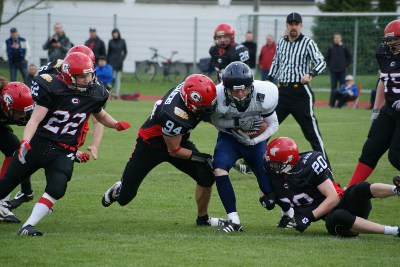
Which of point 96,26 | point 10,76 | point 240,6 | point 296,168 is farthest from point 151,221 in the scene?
point 240,6

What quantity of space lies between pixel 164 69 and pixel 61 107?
67.0ft

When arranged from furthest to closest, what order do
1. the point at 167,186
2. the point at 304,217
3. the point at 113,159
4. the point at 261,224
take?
the point at 113,159, the point at 167,186, the point at 261,224, the point at 304,217

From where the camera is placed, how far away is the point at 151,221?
7340 millimetres

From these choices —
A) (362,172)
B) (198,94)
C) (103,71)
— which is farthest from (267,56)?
(198,94)

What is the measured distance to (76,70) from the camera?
6523 mm

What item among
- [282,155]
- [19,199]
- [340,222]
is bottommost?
[19,199]

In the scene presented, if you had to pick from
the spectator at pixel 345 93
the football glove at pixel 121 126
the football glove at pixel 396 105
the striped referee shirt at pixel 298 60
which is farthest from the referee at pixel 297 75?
the spectator at pixel 345 93

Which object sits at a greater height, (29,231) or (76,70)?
(76,70)

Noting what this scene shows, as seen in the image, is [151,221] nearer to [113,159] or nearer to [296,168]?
[296,168]

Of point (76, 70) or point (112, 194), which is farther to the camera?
point (112, 194)

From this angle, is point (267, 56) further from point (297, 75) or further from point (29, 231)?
point (29, 231)

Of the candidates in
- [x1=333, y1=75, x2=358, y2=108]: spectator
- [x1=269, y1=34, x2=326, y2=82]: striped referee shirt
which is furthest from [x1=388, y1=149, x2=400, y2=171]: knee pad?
[x1=333, y1=75, x2=358, y2=108]: spectator

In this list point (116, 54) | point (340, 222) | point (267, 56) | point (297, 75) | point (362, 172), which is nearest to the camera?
point (340, 222)

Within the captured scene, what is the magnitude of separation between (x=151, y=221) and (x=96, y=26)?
2133 centimetres
